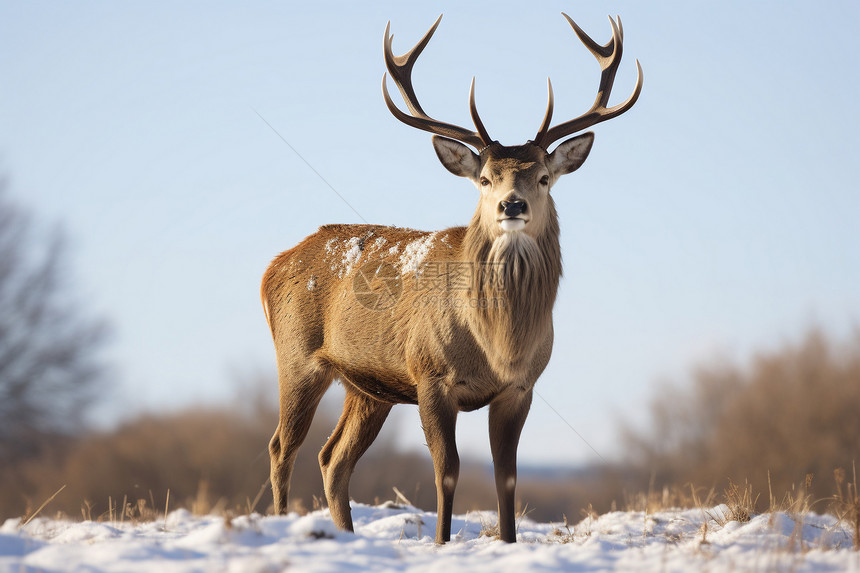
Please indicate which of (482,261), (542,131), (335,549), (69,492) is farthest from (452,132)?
(69,492)

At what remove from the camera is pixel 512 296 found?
5.86 m

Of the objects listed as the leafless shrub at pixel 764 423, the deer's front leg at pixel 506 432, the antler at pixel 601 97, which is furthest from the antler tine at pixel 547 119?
the leafless shrub at pixel 764 423

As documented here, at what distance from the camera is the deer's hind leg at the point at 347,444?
22.5 ft

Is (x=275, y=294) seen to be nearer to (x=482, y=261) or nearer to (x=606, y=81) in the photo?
(x=482, y=261)

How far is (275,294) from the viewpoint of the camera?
24.2 feet

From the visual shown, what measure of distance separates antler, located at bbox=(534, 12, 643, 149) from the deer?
12 millimetres

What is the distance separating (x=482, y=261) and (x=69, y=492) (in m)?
21.7

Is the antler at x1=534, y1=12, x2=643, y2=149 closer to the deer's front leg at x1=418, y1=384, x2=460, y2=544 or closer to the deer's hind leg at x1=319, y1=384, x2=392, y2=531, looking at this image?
Answer: the deer's front leg at x1=418, y1=384, x2=460, y2=544

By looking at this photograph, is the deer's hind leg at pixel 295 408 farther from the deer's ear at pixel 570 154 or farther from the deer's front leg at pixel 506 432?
the deer's ear at pixel 570 154

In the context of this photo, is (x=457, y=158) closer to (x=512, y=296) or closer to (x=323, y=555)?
(x=512, y=296)

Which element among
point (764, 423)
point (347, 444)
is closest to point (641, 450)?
point (764, 423)

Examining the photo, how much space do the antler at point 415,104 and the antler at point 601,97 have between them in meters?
0.50

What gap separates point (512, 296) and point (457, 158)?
128cm

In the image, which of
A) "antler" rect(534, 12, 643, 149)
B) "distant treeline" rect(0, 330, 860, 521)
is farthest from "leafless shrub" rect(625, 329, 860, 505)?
"antler" rect(534, 12, 643, 149)
